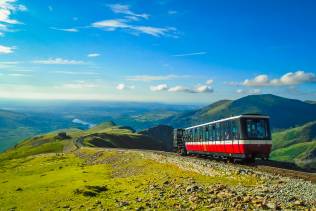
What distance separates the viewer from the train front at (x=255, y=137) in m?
45.7

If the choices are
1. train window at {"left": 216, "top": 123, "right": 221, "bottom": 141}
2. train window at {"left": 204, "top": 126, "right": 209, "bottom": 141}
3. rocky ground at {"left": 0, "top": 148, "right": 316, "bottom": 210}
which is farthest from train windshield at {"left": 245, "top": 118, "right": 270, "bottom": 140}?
train window at {"left": 204, "top": 126, "right": 209, "bottom": 141}

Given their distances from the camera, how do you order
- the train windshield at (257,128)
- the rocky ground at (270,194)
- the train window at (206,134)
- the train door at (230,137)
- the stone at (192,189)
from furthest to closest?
the train window at (206,134)
the train door at (230,137)
the train windshield at (257,128)
the stone at (192,189)
the rocky ground at (270,194)

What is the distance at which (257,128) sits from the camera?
4697 centimetres

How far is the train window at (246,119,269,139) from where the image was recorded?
46.3m

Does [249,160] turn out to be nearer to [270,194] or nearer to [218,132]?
[218,132]

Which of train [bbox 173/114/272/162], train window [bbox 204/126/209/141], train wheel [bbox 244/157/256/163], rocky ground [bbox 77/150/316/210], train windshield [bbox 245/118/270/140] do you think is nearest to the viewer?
rocky ground [bbox 77/150/316/210]

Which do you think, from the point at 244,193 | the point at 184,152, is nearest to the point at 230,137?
the point at 244,193

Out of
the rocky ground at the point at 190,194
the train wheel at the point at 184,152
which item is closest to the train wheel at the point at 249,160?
the rocky ground at the point at 190,194

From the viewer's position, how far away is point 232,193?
2602 cm

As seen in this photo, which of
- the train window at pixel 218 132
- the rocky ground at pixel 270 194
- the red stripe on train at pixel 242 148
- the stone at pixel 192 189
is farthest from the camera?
the train window at pixel 218 132

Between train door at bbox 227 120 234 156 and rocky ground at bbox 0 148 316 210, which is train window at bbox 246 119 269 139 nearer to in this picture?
train door at bbox 227 120 234 156

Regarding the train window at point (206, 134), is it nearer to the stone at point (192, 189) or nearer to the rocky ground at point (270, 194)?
the rocky ground at point (270, 194)

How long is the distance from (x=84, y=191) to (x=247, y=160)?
20.5 metres

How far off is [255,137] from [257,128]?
4.06 ft
